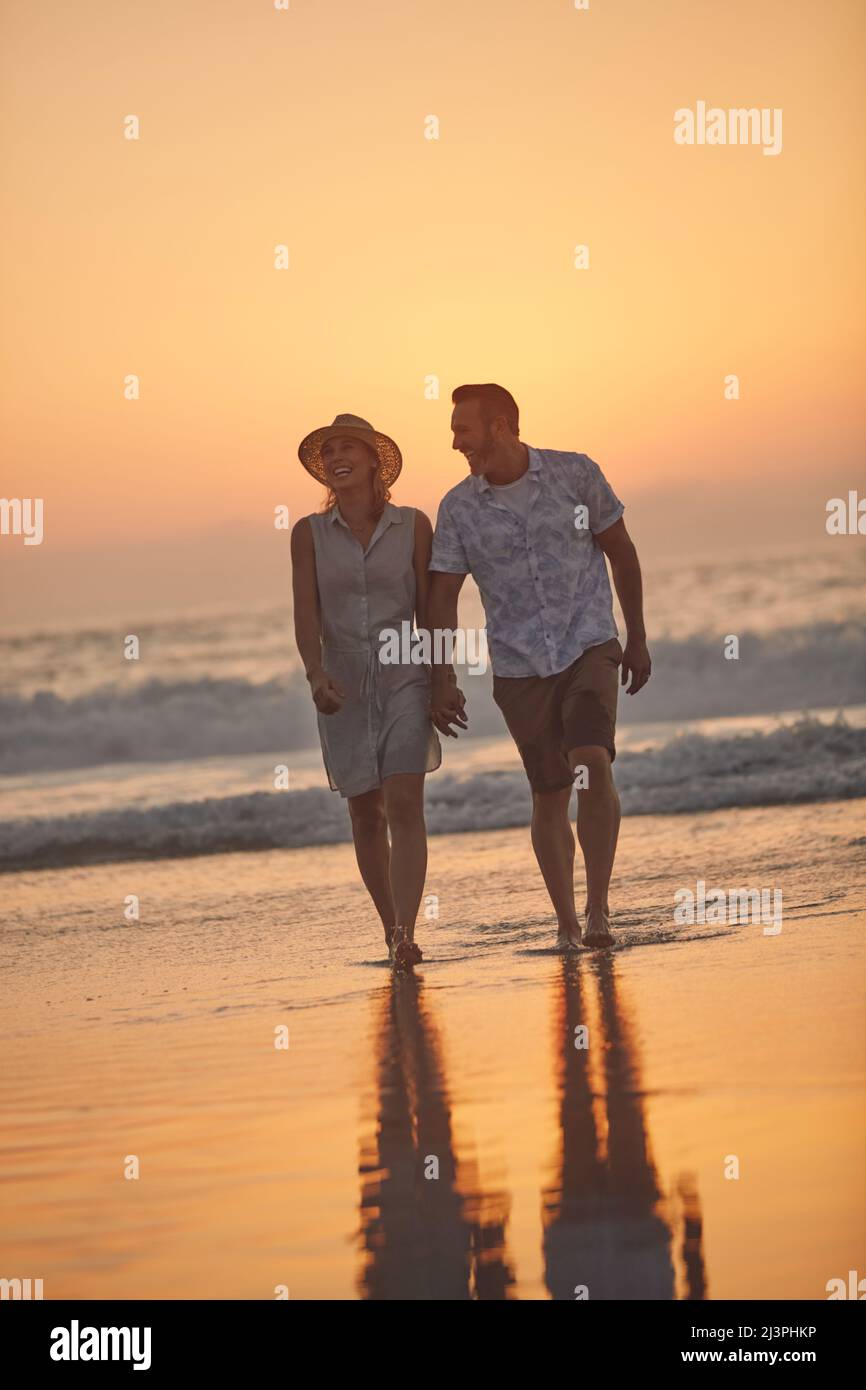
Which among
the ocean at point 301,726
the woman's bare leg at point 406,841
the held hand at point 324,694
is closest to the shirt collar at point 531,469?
the held hand at point 324,694

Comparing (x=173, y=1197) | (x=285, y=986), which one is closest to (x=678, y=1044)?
(x=173, y=1197)

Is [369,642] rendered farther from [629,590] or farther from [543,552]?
[629,590]

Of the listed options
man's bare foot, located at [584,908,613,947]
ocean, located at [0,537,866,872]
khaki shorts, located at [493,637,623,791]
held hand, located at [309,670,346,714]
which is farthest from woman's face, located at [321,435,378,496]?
ocean, located at [0,537,866,872]

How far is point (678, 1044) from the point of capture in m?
4.20

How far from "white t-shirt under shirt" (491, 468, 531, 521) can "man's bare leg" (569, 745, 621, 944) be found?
2.60 feet

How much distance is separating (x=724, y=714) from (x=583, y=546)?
36.1 ft

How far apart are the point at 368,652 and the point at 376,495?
0.53 meters

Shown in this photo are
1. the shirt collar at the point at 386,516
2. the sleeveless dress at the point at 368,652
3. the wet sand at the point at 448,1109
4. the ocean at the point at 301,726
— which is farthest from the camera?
the ocean at the point at 301,726

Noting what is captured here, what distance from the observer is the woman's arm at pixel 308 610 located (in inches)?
220

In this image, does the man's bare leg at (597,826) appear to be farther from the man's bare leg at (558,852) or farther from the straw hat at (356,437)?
the straw hat at (356,437)

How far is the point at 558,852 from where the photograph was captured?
5.63 m

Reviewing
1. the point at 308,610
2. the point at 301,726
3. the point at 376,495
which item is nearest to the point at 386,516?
the point at 376,495
